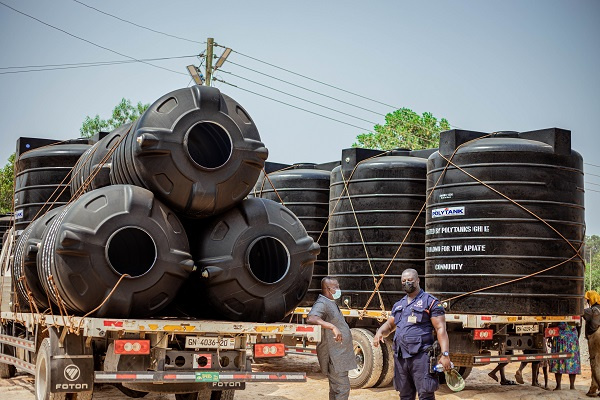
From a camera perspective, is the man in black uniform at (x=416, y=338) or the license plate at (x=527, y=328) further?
the license plate at (x=527, y=328)

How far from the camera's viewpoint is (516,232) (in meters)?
12.6

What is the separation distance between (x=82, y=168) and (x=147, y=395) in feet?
11.0

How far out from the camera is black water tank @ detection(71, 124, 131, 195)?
10512 millimetres

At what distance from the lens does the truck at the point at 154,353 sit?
8.43 m

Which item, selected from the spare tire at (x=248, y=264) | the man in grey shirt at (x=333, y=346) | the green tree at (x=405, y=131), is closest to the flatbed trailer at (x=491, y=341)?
the man in grey shirt at (x=333, y=346)

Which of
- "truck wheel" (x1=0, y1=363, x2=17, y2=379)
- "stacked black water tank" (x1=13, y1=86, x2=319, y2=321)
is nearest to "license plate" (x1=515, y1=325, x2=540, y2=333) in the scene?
"stacked black water tank" (x1=13, y1=86, x2=319, y2=321)

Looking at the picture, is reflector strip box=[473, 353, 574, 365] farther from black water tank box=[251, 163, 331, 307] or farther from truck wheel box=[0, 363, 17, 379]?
truck wheel box=[0, 363, 17, 379]

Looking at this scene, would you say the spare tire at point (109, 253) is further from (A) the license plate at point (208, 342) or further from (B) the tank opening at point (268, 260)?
(B) the tank opening at point (268, 260)

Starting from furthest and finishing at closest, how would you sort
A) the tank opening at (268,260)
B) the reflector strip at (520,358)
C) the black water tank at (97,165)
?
the reflector strip at (520,358) → the black water tank at (97,165) → the tank opening at (268,260)

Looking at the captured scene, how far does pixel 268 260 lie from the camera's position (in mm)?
10094

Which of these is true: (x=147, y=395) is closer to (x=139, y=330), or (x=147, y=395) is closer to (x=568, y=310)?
(x=139, y=330)

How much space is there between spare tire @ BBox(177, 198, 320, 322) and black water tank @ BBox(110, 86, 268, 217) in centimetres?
28

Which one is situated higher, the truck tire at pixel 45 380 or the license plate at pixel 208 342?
the license plate at pixel 208 342

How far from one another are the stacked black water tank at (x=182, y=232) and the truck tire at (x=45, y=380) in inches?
23.3
